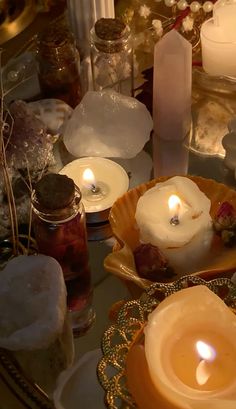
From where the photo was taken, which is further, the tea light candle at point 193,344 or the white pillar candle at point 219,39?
the white pillar candle at point 219,39

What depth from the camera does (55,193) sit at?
0.85m

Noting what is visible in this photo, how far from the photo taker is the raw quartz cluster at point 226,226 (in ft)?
2.99

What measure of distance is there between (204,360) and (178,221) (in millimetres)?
217

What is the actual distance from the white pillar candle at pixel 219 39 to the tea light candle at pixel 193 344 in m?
0.53

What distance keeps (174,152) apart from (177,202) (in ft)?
0.67

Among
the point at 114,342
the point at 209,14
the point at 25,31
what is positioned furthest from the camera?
the point at 25,31

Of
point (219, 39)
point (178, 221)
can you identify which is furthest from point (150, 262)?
point (219, 39)

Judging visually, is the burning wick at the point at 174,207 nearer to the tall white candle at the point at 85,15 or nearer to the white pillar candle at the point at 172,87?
the white pillar candle at the point at 172,87

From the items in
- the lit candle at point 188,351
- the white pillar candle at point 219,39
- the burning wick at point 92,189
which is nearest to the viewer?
the lit candle at point 188,351

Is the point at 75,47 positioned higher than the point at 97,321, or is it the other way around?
the point at 75,47

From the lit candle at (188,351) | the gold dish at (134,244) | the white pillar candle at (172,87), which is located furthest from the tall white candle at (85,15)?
the lit candle at (188,351)

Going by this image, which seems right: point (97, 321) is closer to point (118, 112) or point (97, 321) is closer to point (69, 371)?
point (69, 371)

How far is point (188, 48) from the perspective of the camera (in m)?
1.03

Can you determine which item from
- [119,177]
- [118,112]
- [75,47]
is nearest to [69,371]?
[119,177]
